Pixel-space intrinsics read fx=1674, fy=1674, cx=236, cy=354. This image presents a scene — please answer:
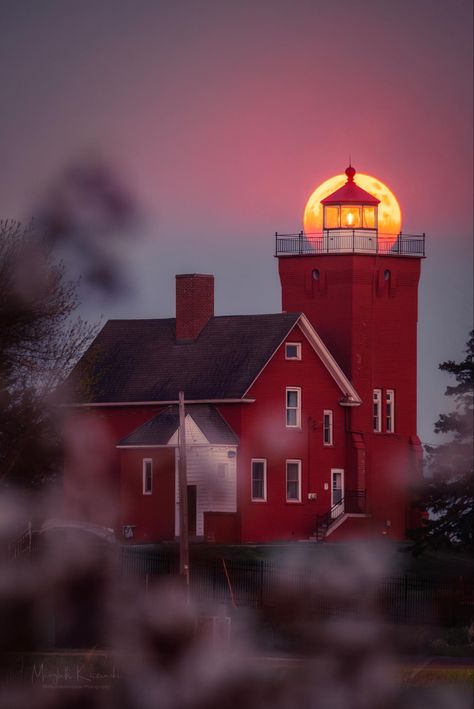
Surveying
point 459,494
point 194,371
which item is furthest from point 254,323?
point 459,494

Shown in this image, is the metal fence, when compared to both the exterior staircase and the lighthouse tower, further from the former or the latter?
the lighthouse tower

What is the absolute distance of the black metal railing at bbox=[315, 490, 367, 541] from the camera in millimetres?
52125

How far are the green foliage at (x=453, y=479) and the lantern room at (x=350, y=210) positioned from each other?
76.9 ft

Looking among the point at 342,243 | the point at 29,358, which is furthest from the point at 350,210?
the point at 29,358

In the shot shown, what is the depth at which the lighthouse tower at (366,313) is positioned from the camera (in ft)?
182

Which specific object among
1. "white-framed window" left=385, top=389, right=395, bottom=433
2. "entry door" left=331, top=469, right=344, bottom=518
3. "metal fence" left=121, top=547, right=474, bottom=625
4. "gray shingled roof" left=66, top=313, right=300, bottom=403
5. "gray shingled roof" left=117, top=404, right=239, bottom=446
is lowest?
"metal fence" left=121, top=547, right=474, bottom=625

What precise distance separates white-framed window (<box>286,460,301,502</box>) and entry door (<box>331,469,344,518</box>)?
5.56 ft

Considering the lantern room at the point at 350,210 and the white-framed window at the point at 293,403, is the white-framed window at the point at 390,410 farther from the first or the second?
the lantern room at the point at 350,210

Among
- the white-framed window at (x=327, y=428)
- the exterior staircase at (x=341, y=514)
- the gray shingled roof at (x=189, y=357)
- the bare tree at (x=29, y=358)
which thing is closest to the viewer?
the bare tree at (x=29, y=358)

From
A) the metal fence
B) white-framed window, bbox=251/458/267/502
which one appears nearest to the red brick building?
white-framed window, bbox=251/458/267/502

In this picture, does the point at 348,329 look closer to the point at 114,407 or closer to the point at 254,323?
the point at 254,323

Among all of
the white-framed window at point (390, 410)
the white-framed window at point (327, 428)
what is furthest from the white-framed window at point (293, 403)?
the white-framed window at point (390, 410)

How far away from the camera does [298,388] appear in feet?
174

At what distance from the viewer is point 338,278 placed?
56.4m
